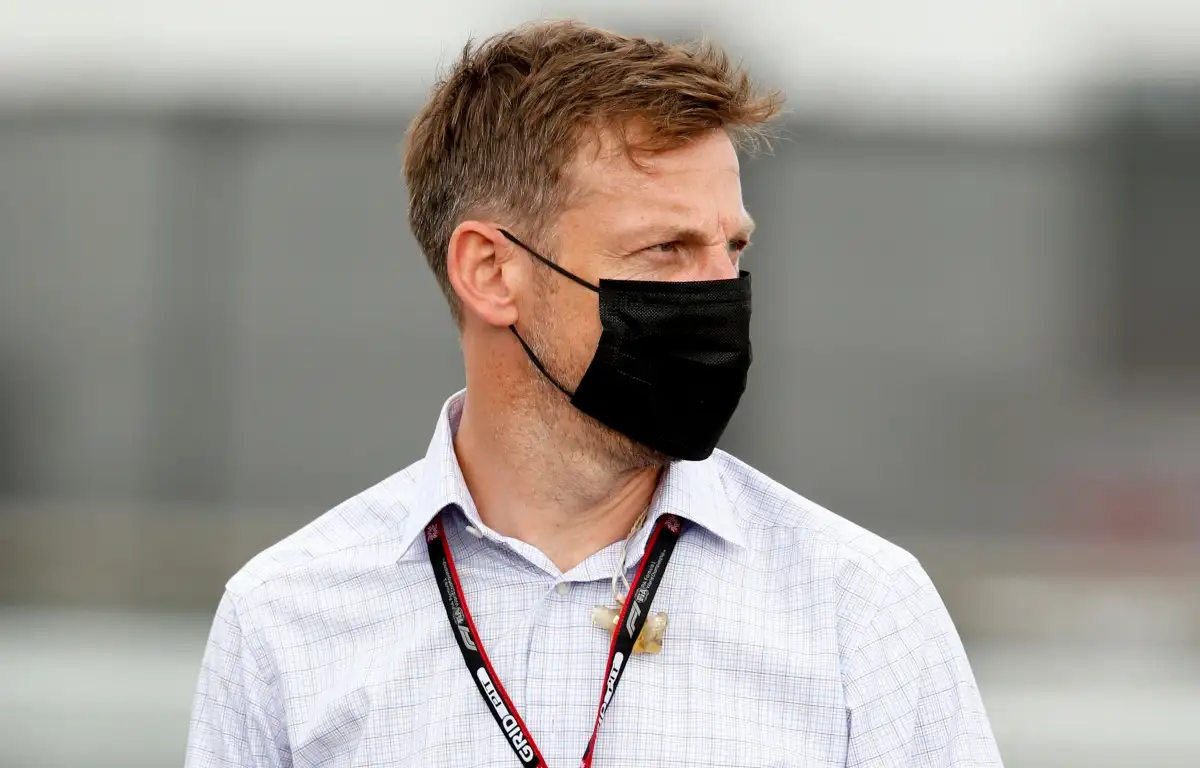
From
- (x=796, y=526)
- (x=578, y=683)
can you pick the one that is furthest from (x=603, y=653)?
(x=796, y=526)

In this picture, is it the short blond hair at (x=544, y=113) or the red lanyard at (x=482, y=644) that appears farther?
the short blond hair at (x=544, y=113)

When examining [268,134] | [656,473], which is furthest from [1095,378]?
[656,473]

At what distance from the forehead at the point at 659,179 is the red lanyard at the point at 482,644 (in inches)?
→ 14.4

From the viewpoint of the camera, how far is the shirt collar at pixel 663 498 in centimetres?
159

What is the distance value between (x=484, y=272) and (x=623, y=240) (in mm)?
208

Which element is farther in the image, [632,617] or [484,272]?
[484,272]

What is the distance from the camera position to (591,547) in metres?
1.63

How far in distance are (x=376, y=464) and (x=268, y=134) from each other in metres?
1.32

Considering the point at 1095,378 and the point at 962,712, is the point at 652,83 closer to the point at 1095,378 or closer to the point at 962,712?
the point at 962,712

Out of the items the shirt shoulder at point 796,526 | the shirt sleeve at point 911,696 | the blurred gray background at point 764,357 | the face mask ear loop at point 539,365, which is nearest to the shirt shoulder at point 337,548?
the face mask ear loop at point 539,365

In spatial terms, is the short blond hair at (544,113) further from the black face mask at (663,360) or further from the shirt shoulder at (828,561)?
the shirt shoulder at (828,561)

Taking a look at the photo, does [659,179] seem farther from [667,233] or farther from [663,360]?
[663,360]

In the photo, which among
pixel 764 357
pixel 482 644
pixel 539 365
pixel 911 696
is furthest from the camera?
pixel 764 357

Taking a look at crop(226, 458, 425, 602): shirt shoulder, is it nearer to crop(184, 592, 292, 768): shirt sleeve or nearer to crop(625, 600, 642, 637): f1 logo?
crop(184, 592, 292, 768): shirt sleeve
